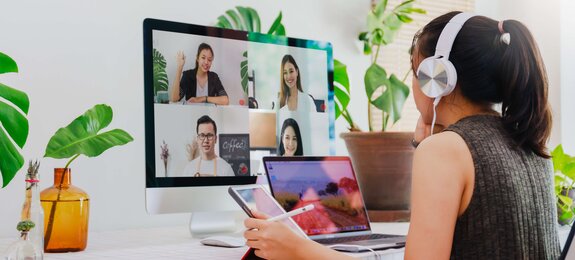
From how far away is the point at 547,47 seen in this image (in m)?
3.23

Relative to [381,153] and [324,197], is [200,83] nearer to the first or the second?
[324,197]

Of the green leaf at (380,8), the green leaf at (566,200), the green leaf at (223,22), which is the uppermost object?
the green leaf at (380,8)

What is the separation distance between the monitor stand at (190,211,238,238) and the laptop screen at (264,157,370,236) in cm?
27

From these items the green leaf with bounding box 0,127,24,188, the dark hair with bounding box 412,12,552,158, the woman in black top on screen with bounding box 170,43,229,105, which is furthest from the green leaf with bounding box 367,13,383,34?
the green leaf with bounding box 0,127,24,188

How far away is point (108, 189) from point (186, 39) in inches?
23.1

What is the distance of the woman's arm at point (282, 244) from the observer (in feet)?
4.13

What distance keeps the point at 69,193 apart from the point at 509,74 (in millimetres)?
892

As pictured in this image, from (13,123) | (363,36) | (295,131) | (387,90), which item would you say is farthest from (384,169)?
(13,123)

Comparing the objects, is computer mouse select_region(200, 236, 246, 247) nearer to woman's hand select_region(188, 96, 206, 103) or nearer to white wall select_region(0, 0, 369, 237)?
woman's hand select_region(188, 96, 206, 103)

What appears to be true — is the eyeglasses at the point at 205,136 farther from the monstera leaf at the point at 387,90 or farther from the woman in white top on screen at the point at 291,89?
the monstera leaf at the point at 387,90

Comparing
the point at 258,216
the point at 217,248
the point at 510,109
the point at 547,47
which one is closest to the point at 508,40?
the point at 510,109

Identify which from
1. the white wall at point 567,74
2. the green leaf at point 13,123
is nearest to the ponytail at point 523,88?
the green leaf at point 13,123

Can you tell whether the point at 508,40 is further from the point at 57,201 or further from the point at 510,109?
the point at 57,201

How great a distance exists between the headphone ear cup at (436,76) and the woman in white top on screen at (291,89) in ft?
2.00
